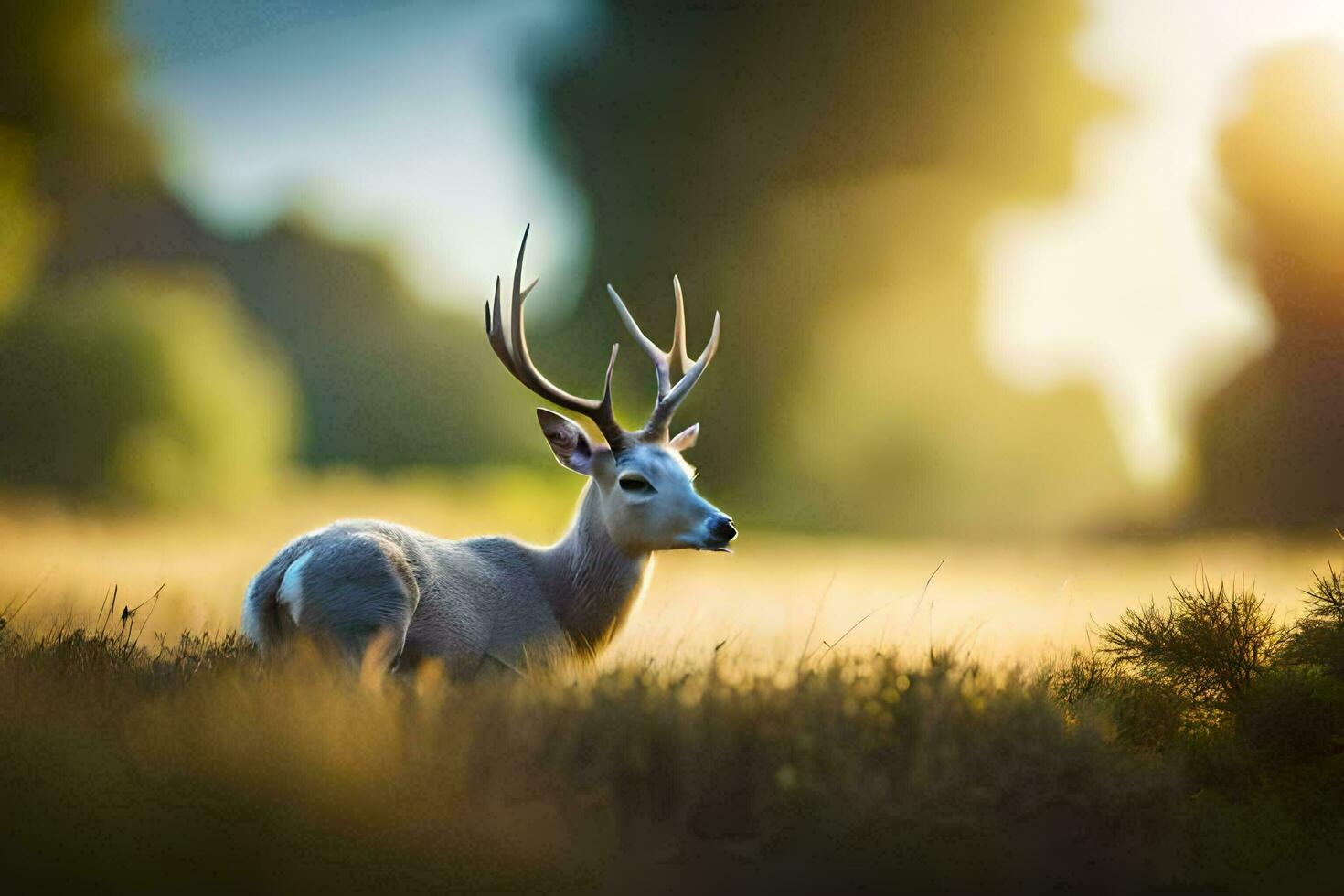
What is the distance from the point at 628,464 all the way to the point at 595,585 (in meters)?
0.63

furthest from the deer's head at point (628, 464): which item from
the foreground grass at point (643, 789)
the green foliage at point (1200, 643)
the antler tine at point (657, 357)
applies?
the green foliage at point (1200, 643)

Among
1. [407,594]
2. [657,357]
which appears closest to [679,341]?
[657,357]

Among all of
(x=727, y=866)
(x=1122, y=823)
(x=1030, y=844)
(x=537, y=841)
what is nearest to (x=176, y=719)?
(x=537, y=841)

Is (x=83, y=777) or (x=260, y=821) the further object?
(x=83, y=777)

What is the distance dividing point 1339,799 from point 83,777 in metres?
4.00

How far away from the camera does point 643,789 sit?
3854 millimetres

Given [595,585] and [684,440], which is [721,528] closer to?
→ [595,585]

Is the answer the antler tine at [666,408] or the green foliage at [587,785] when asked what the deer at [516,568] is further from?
the green foliage at [587,785]

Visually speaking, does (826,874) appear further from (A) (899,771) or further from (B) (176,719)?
(B) (176,719)

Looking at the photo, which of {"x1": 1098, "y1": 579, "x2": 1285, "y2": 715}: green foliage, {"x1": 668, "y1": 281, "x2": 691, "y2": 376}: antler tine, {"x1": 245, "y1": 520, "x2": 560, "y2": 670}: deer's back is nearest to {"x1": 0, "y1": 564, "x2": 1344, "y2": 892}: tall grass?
{"x1": 1098, "y1": 579, "x2": 1285, "y2": 715}: green foliage

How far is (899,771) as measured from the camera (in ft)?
13.4

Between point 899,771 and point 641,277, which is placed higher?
point 641,277

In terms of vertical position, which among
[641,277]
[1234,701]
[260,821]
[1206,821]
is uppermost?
[641,277]

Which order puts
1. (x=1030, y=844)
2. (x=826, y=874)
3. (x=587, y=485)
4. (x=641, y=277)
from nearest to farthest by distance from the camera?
1. (x=826, y=874)
2. (x=1030, y=844)
3. (x=587, y=485)
4. (x=641, y=277)
